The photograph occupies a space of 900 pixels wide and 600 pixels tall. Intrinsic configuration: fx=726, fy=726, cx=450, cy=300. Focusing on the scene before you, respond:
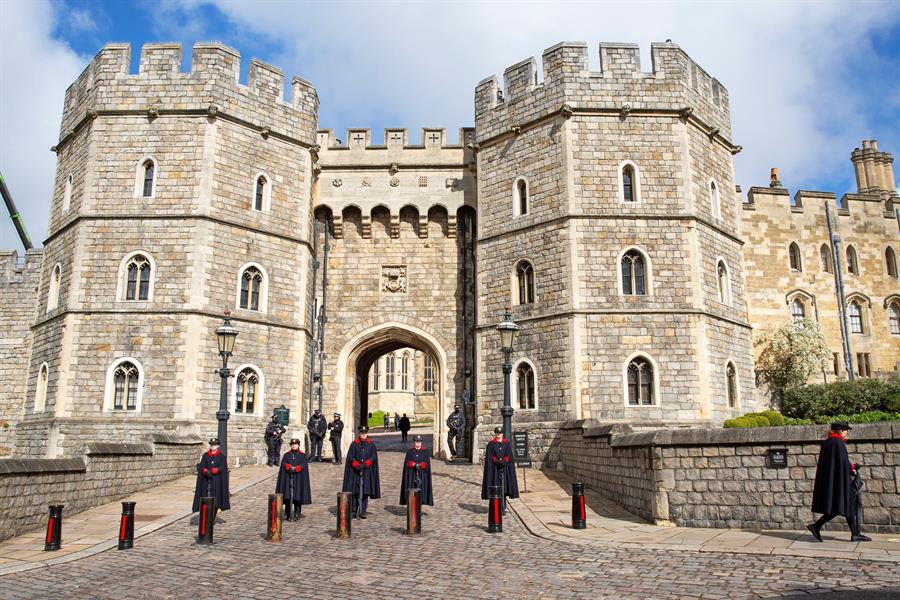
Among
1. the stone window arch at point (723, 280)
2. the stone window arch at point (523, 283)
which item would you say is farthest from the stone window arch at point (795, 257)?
the stone window arch at point (523, 283)

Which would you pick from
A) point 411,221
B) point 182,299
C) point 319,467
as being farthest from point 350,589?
point 411,221

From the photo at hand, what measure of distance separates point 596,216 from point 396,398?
4079 cm

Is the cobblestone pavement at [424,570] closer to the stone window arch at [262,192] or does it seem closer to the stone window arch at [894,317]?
the stone window arch at [262,192]

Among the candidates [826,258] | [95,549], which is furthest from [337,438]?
[826,258]

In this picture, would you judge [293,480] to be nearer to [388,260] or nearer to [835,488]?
[835,488]

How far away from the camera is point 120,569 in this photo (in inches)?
345

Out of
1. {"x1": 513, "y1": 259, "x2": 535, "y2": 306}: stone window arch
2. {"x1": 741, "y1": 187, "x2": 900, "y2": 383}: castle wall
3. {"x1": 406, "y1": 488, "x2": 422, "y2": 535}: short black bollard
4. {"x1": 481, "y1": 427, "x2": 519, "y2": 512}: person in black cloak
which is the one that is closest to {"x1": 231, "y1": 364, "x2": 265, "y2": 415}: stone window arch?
{"x1": 513, "y1": 259, "x2": 535, "y2": 306}: stone window arch

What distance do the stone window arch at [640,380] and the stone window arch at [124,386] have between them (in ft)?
40.6

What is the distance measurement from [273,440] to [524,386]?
682cm

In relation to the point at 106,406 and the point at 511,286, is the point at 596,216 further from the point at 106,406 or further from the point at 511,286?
the point at 106,406

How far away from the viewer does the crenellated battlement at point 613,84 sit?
65.4 ft

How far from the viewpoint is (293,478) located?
12.1m

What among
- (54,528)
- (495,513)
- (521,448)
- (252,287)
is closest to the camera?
(54,528)

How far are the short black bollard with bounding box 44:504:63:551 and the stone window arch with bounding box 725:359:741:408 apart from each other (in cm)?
1567
